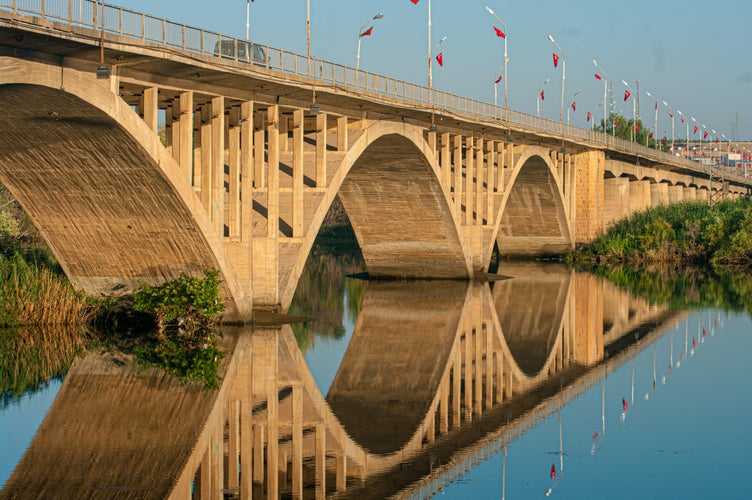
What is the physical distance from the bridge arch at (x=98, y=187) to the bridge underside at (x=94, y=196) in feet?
0.10

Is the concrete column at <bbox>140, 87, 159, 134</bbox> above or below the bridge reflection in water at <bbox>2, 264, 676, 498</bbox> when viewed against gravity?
above

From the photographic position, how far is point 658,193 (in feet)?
333

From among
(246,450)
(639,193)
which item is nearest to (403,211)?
(246,450)

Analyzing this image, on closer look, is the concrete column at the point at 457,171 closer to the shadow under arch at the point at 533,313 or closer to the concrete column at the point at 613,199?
the shadow under arch at the point at 533,313

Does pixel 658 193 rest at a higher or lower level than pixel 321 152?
higher

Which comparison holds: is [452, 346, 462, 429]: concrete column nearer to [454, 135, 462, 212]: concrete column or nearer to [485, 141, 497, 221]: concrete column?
[454, 135, 462, 212]: concrete column

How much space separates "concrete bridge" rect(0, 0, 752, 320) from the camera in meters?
27.2

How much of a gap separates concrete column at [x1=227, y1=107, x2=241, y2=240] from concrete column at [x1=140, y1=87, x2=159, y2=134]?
4583mm

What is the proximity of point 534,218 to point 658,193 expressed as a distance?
3229 cm

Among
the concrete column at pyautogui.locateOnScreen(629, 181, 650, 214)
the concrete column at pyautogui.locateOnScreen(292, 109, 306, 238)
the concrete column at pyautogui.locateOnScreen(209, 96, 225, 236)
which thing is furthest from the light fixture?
the concrete column at pyautogui.locateOnScreen(629, 181, 650, 214)

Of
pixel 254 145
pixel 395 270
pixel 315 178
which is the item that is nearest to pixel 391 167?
pixel 395 270

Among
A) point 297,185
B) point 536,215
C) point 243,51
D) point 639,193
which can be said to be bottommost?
point 536,215

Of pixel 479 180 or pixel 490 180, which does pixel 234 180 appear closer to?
pixel 479 180

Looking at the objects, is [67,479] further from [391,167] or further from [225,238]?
[391,167]
